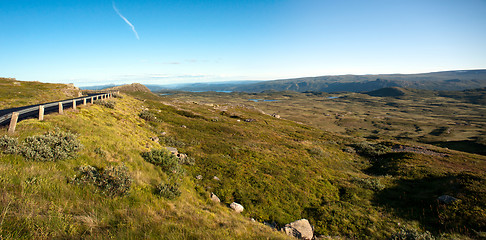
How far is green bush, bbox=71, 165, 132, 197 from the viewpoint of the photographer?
7691 millimetres

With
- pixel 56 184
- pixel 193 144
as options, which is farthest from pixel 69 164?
pixel 193 144

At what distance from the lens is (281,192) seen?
623 inches

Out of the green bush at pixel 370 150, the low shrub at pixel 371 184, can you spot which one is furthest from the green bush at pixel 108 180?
the green bush at pixel 370 150

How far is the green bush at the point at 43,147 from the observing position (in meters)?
8.13

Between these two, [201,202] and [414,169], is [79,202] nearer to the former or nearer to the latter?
[201,202]

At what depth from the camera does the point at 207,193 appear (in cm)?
1348

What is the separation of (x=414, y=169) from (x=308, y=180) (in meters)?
15.8

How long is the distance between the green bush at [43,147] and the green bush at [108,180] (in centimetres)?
160

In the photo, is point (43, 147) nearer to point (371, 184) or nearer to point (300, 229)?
point (300, 229)

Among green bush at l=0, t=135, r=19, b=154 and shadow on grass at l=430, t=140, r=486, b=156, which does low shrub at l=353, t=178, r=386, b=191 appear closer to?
green bush at l=0, t=135, r=19, b=154

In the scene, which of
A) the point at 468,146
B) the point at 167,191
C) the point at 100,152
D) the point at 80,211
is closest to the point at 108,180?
the point at 80,211

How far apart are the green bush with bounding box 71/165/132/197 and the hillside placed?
2.0 inches

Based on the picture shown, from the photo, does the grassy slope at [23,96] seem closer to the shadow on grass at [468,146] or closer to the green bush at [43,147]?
the green bush at [43,147]

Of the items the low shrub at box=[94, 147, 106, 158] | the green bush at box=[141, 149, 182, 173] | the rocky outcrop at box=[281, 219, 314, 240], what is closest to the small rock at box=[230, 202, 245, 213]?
the rocky outcrop at box=[281, 219, 314, 240]
